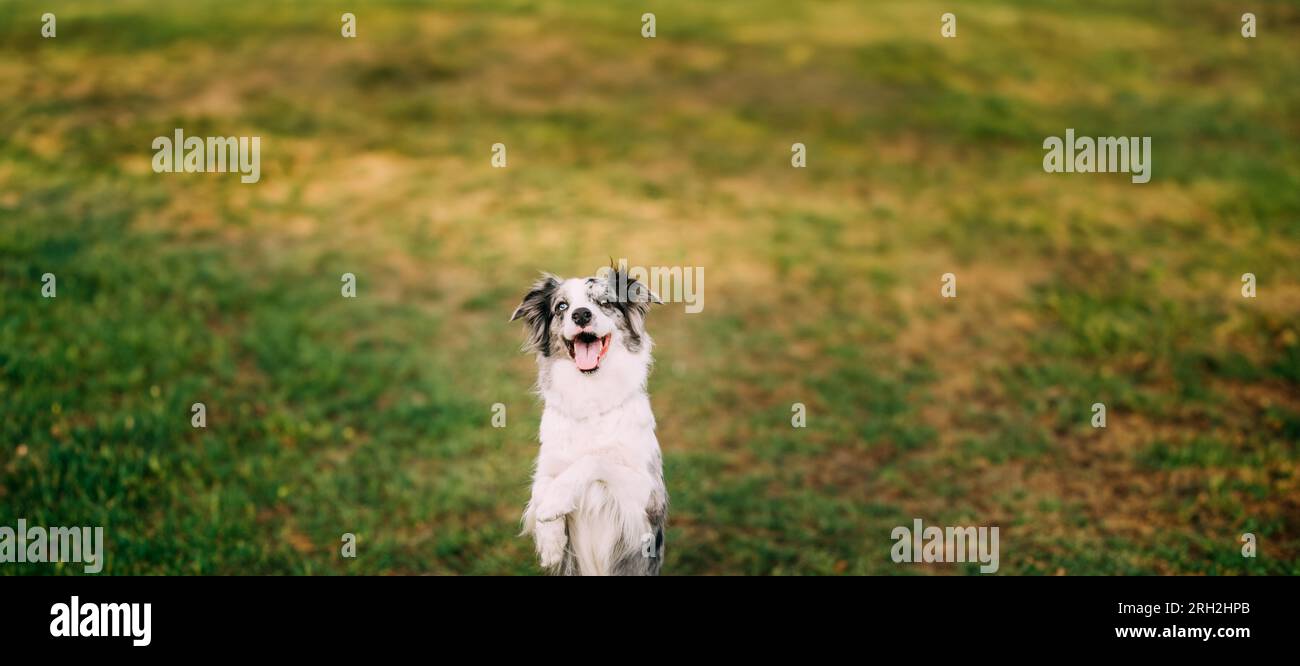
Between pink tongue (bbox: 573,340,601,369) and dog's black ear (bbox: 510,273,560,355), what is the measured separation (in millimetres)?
208

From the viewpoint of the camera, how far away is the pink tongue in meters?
3.67

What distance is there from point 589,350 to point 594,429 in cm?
33

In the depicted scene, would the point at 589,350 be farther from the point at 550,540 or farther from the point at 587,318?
the point at 550,540

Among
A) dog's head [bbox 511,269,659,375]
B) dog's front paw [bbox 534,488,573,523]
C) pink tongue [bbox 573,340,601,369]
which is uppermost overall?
dog's head [bbox 511,269,659,375]

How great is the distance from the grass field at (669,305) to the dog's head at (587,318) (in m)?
2.51

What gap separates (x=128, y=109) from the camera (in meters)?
12.8

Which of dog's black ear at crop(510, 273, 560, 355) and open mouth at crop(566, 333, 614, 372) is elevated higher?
dog's black ear at crop(510, 273, 560, 355)

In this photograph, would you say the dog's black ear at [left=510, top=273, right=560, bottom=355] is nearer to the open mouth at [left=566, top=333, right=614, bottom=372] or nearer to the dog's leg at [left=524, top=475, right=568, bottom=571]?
the open mouth at [left=566, top=333, right=614, bottom=372]

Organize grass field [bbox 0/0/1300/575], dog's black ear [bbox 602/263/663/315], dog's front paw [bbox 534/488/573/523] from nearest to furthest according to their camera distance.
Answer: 1. dog's front paw [bbox 534/488/573/523]
2. dog's black ear [bbox 602/263/663/315]
3. grass field [bbox 0/0/1300/575]

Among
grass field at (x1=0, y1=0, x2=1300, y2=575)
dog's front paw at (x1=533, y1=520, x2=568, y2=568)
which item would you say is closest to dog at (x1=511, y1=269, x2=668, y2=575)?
dog's front paw at (x1=533, y1=520, x2=568, y2=568)

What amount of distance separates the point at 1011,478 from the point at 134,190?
9533 mm

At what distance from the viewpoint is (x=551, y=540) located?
3625 millimetres

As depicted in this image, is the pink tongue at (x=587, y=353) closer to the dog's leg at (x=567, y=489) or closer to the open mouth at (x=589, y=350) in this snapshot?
the open mouth at (x=589, y=350)

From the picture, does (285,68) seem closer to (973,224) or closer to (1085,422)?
(973,224)
